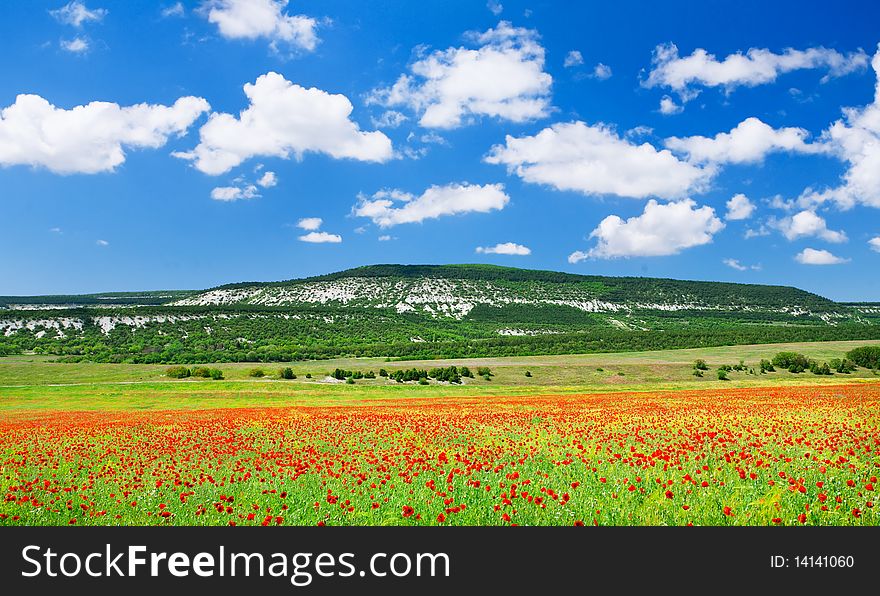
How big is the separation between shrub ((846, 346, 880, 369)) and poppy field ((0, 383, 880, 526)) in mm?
88548

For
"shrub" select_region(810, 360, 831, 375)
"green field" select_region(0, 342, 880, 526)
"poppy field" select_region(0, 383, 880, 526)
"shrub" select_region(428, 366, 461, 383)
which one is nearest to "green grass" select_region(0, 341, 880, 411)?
"shrub" select_region(810, 360, 831, 375)

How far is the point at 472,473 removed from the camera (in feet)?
42.5

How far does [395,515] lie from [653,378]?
267 ft

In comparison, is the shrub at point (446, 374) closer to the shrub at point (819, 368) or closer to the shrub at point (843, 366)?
the shrub at point (819, 368)

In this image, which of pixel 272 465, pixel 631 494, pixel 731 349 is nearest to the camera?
pixel 631 494

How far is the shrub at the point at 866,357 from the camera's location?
9012cm

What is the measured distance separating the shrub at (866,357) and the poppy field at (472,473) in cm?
8855

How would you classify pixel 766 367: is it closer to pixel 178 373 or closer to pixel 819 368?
pixel 819 368

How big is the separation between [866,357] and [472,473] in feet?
347

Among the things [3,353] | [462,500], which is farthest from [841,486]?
[3,353]

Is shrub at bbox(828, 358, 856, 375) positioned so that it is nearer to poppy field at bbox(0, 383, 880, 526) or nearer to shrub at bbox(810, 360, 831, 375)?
shrub at bbox(810, 360, 831, 375)
